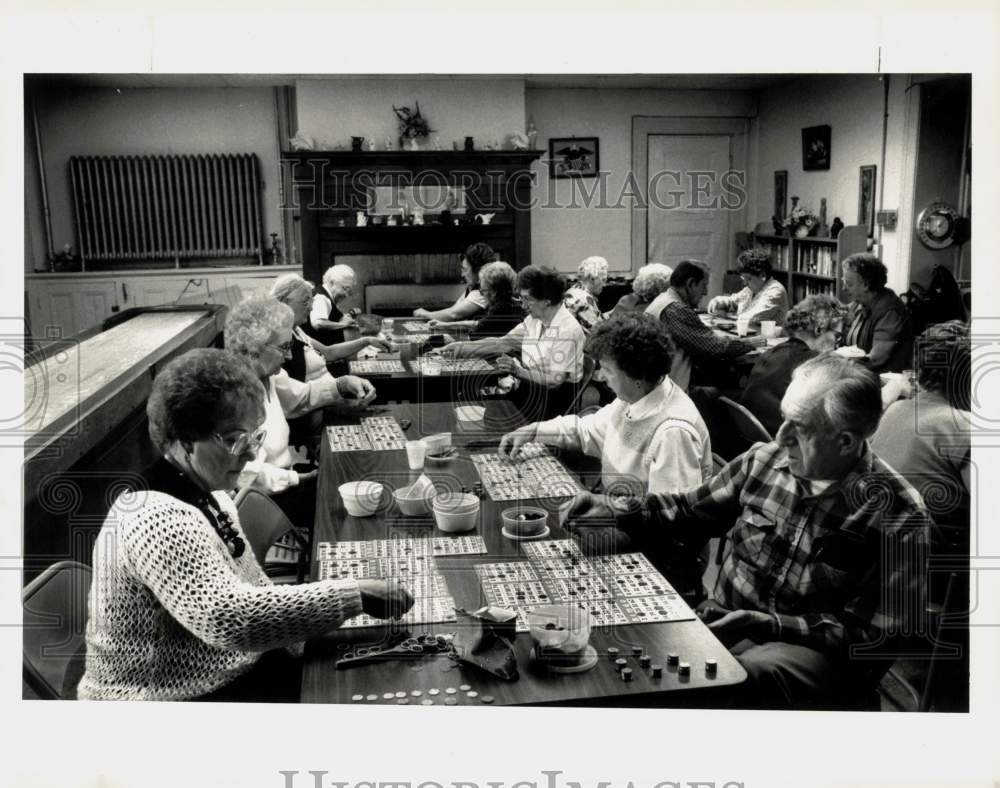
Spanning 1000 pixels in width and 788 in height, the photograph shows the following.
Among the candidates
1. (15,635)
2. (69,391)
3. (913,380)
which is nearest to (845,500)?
(913,380)

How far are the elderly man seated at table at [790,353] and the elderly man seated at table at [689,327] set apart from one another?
1.57 ft

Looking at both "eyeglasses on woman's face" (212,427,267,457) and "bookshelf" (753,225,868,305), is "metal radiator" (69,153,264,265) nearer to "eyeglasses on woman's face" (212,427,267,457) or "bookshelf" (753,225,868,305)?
"bookshelf" (753,225,868,305)

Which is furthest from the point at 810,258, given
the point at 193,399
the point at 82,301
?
the point at 82,301

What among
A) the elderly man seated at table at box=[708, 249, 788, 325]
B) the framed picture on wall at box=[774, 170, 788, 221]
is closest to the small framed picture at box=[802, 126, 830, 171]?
the framed picture on wall at box=[774, 170, 788, 221]

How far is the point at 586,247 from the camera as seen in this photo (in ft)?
22.8

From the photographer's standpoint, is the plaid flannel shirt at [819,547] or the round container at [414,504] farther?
the round container at [414,504]

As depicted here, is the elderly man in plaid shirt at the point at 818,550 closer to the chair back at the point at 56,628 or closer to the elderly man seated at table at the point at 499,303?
the chair back at the point at 56,628

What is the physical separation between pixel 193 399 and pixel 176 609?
35cm

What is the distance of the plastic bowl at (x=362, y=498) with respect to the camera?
6.54 feet

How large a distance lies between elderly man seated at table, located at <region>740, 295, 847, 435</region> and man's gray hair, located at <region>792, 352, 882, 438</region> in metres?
1.39

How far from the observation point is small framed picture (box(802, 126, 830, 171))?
5.38 m

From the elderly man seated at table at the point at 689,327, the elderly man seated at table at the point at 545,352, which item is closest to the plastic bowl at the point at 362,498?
the elderly man seated at table at the point at 545,352

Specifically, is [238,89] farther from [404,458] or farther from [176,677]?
[176,677]
